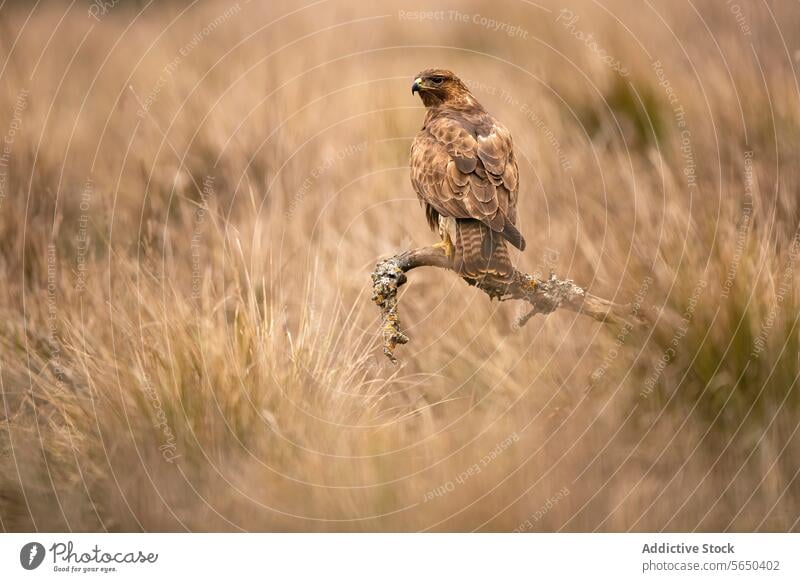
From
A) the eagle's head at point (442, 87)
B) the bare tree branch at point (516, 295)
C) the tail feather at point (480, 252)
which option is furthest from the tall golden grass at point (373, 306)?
the eagle's head at point (442, 87)

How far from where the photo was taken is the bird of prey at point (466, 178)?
559 cm

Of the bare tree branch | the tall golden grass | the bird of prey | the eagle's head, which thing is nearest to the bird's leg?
the bird of prey

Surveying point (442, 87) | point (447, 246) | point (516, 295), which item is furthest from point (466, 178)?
point (442, 87)

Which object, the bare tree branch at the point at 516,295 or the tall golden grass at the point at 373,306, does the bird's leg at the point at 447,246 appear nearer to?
the bare tree branch at the point at 516,295

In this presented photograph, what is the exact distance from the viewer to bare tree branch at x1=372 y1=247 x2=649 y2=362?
18.4 feet

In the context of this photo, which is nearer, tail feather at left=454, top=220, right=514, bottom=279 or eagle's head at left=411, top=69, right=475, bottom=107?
tail feather at left=454, top=220, right=514, bottom=279

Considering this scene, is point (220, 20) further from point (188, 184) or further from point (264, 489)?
point (264, 489)

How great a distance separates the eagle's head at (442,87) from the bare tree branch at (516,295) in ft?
3.90

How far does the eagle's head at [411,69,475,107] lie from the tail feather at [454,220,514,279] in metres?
1.10

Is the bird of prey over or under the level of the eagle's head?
under

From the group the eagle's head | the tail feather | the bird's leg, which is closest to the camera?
the tail feather

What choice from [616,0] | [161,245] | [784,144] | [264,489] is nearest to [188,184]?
[161,245]

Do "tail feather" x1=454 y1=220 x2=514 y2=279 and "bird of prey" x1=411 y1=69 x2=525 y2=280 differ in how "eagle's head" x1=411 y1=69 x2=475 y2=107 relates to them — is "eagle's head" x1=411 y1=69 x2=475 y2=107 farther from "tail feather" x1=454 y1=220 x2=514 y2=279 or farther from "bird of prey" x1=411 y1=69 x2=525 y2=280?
"tail feather" x1=454 y1=220 x2=514 y2=279

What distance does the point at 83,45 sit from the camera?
7.54 meters
